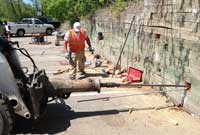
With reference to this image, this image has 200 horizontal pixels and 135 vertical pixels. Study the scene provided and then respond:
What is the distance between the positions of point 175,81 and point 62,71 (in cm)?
506

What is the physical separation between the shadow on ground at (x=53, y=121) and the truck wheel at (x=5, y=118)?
0.52 meters

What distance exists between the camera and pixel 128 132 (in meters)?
6.40

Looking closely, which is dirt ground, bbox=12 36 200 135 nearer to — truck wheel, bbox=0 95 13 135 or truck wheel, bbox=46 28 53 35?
truck wheel, bbox=0 95 13 135

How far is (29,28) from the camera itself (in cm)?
3403

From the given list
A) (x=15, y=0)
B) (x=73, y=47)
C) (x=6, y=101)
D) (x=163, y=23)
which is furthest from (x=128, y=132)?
(x=15, y=0)

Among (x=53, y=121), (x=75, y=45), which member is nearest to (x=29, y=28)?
(x=75, y=45)

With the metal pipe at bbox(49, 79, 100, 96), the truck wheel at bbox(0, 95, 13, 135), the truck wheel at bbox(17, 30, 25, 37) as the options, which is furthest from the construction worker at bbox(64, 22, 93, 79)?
the truck wheel at bbox(17, 30, 25, 37)

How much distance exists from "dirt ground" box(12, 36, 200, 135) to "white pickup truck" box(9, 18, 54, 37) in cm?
2525

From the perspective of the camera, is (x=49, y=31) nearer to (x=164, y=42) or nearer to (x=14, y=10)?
(x=14, y=10)

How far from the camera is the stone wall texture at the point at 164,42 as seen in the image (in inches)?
291

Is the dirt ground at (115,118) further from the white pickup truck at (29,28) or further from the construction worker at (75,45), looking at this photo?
the white pickup truck at (29,28)

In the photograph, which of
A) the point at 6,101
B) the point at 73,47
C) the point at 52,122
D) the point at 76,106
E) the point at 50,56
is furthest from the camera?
the point at 50,56

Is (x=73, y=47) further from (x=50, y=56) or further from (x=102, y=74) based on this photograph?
(x=50, y=56)

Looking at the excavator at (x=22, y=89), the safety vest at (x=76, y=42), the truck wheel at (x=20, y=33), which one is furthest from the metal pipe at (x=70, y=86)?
the truck wheel at (x=20, y=33)
